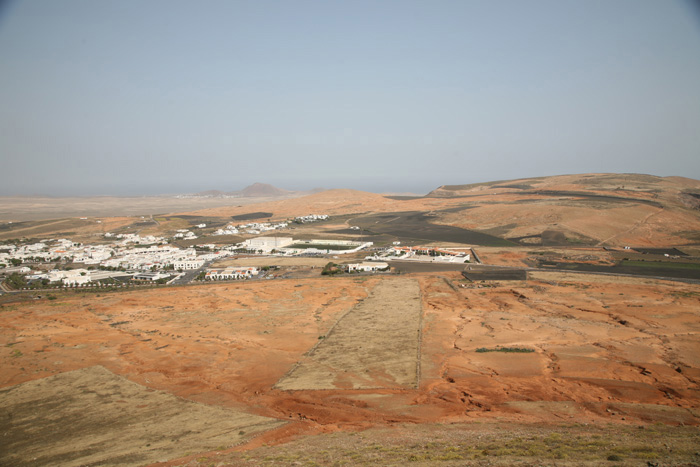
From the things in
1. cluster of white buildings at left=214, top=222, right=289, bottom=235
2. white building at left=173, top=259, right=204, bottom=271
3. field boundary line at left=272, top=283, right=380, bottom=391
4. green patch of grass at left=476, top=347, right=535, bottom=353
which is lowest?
white building at left=173, top=259, right=204, bottom=271

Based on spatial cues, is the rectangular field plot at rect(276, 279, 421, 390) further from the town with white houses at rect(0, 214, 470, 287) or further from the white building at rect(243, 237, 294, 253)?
the white building at rect(243, 237, 294, 253)

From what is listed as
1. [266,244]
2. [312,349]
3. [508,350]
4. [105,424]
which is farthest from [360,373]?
[266,244]

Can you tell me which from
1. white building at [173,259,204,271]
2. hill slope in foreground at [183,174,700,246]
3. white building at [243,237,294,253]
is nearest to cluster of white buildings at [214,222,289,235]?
white building at [243,237,294,253]

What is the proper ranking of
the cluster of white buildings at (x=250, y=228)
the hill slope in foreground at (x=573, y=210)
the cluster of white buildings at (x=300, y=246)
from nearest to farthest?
1. the cluster of white buildings at (x=300, y=246)
2. the hill slope in foreground at (x=573, y=210)
3. the cluster of white buildings at (x=250, y=228)

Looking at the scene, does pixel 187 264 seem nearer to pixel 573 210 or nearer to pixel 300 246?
pixel 300 246

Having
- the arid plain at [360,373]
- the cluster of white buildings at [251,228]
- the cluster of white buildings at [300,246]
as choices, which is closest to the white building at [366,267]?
the arid plain at [360,373]

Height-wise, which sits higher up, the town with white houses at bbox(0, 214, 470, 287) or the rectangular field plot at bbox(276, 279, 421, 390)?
the rectangular field plot at bbox(276, 279, 421, 390)

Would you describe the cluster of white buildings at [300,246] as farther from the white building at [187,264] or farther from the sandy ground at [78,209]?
the sandy ground at [78,209]
